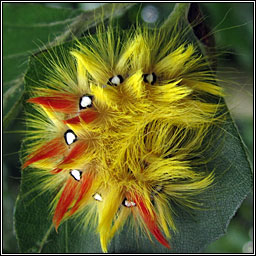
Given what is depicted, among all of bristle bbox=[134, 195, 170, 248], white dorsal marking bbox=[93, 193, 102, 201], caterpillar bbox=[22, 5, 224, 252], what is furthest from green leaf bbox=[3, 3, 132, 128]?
bristle bbox=[134, 195, 170, 248]

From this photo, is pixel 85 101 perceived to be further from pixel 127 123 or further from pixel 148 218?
pixel 148 218

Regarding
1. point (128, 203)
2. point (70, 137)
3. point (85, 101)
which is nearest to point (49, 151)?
point (70, 137)

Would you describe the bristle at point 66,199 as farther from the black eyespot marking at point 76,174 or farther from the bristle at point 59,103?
the bristle at point 59,103

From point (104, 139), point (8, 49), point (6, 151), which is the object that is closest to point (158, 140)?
point (104, 139)

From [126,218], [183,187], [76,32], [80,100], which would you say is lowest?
[126,218]

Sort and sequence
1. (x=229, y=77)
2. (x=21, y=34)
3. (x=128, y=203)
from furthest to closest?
(x=21, y=34), (x=229, y=77), (x=128, y=203)

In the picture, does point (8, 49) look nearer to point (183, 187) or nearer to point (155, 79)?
point (155, 79)
